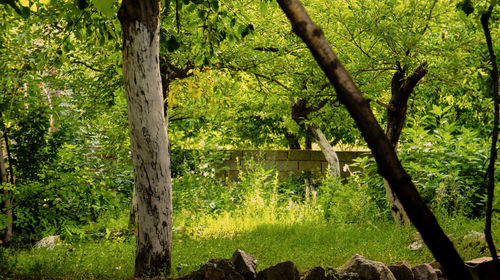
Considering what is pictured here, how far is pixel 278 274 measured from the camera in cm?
396

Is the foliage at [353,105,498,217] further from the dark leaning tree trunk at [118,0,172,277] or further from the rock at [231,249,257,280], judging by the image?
the dark leaning tree trunk at [118,0,172,277]

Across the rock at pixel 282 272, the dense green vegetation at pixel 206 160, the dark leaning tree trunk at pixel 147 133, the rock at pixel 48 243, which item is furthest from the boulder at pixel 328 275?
the rock at pixel 48 243

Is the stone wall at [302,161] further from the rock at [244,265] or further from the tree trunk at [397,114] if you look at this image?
the rock at [244,265]

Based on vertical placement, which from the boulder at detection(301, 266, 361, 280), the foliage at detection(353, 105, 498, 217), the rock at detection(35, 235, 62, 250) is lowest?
the rock at detection(35, 235, 62, 250)

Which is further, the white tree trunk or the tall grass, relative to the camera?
the white tree trunk

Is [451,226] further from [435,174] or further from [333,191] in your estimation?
[333,191]

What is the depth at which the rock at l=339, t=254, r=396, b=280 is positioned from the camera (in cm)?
395

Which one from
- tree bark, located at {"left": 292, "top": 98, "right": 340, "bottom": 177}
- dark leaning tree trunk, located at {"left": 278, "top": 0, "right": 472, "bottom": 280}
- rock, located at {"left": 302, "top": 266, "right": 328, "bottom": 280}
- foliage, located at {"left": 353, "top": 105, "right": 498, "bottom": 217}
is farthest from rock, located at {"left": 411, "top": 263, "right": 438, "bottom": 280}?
tree bark, located at {"left": 292, "top": 98, "right": 340, "bottom": 177}

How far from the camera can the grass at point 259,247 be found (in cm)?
475

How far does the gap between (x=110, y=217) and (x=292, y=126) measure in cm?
561

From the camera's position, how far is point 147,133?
14.2 feet

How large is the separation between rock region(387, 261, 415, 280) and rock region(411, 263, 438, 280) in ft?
0.23

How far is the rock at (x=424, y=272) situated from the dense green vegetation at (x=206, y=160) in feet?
2.21

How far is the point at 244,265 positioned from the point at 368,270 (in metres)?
1.06
